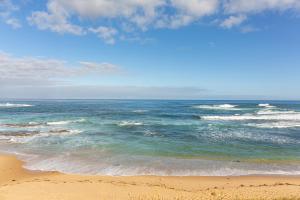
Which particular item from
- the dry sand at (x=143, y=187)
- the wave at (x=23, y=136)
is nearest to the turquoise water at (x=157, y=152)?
the wave at (x=23, y=136)

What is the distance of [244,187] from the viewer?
10727 millimetres

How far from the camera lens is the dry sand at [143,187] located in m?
9.53

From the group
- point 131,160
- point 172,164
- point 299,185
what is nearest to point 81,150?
point 131,160

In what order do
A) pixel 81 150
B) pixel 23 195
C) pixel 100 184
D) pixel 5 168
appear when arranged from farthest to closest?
pixel 81 150, pixel 5 168, pixel 100 184, pixel 23 195

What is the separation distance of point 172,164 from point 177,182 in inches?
128

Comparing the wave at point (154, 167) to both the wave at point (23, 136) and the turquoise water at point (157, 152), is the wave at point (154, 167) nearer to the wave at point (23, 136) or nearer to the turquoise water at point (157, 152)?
the turquoise water at point (157, 152)

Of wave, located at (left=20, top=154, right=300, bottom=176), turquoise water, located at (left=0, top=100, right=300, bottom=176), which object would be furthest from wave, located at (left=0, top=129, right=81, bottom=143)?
wave, located at (left=20, top=154, right=300, bottom=176)

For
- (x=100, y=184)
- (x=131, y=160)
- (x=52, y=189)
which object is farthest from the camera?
(x=131, y=160)

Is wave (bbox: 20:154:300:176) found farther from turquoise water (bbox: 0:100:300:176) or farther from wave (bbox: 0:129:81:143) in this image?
wave (bbox: 0:129:81:143)

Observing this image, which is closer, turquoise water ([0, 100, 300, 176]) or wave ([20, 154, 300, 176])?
wave ([20, 154, 300, 176])

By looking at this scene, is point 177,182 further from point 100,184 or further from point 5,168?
point 5,168

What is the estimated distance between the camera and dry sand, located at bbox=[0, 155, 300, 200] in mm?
9531

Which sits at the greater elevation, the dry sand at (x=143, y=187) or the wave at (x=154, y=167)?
the dry sand at (x=143, y=187)

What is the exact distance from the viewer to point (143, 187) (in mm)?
10680
